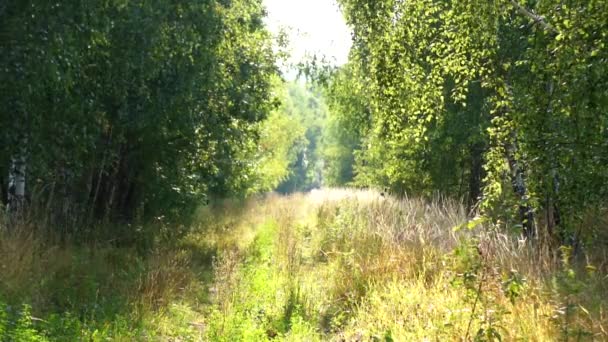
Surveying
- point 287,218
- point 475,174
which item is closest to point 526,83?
point 287,218

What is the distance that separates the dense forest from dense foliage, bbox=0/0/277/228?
37mm

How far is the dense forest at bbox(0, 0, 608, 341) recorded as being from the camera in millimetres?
4422

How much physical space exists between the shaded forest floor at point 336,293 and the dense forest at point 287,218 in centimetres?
3

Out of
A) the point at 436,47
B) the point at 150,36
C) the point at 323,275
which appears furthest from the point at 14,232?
the point at 436,47

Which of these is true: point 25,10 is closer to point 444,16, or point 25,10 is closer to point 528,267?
point 444,16

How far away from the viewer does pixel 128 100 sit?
8734 mm

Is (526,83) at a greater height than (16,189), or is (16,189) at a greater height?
(526,83)

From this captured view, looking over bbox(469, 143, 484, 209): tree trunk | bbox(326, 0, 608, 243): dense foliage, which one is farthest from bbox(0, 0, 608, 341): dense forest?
bbox(469, 143, 484, 209): tree trunk

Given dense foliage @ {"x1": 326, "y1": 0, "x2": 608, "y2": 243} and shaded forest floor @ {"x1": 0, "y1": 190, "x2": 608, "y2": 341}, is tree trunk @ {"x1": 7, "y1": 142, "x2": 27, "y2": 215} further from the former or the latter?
dense foliage @ {"x1": 326, "y1": 0, "x2": 608, "y2": 243}

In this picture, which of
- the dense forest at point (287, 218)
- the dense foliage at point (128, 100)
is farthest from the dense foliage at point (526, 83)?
the dense foliage at point (128, 100)

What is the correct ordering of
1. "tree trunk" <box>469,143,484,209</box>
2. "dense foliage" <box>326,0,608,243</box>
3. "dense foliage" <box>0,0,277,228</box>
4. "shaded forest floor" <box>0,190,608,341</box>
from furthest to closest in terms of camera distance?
"tree trunk" <box>469,143,484,209</box> → "dense foliage" <box>0,0,277,228</box> → "shaded forest floor" <box>0,190,608,341</box> → "dense foliage" <box>326,0,608,243</box>

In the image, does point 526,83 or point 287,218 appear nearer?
point 526,83

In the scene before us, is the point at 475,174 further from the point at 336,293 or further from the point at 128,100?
the point at 128,100

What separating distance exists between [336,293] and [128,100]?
15.6ft
